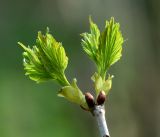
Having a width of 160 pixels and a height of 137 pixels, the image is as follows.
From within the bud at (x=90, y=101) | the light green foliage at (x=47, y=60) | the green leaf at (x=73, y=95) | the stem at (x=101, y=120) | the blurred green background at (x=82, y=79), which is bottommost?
the stem at (x=101, y=120)

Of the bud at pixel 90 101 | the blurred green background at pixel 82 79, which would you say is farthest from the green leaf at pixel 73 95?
the blurred green background at pixel 82 79

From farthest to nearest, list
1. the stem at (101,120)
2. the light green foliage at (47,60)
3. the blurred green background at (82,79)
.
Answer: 1. the blurred green background at (82,79)
2. the light green foliage at (47,60)
3. the stem at (101,120)

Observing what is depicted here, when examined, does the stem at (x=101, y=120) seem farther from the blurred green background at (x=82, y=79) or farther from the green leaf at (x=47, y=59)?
the blurred green background at (x=82, y=79)

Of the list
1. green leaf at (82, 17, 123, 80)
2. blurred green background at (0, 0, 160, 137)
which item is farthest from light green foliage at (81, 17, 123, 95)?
blurred green background at (0, 0, 160, 137)

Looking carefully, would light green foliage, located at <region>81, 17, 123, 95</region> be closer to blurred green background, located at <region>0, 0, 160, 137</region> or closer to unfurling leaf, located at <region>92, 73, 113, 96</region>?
unfurling leaf, located at <region>92, 73, 113, 96</region>

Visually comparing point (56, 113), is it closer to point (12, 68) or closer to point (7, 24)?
point (12, 68)

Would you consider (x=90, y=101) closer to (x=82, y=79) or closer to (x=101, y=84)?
(x=101, y=84)
